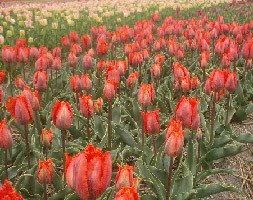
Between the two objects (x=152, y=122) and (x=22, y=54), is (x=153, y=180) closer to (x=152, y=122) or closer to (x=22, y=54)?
(x=152, y=122)

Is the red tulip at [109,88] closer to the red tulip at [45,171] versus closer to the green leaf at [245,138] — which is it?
the red tulip at [45,171]

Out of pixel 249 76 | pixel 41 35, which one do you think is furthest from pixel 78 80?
pixel 41 35

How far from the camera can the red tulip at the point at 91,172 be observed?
1644 millimetres

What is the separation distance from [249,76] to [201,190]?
3391 millimetres

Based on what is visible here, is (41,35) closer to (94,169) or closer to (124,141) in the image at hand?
(124,141)

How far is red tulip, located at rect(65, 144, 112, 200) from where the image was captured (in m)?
1.64

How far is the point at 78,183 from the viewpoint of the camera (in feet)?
5.49

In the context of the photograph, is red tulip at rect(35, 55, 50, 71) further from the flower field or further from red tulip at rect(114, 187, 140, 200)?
red tulip at rect(114, 187, 140, 200)

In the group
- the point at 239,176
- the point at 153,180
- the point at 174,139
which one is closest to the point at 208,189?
the point at 153,180

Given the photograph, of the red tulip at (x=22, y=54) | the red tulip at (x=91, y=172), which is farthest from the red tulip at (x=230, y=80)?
the red tulip at (x=22, y=54)

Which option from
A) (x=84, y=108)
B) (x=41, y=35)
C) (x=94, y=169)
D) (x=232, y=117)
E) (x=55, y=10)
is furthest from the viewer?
(x=55, y=10)

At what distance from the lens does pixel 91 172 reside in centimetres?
165

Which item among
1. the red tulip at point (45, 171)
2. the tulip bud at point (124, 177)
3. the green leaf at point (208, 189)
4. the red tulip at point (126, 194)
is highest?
the red tulip at point (126, 194)

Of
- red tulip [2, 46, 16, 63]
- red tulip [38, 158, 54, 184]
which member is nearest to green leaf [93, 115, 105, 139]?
red tulip [2, 46, 16, 63]
